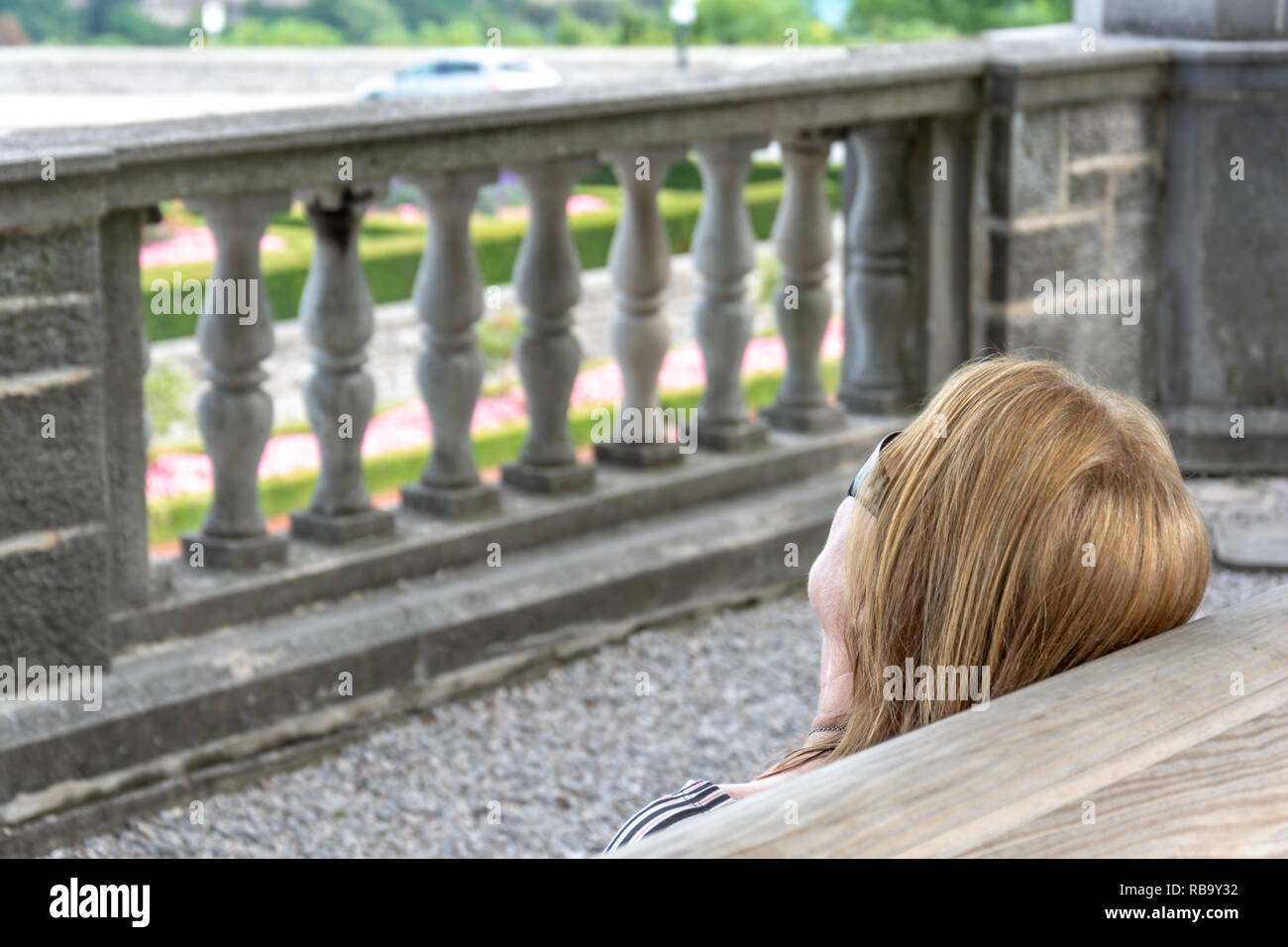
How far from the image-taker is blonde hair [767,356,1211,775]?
1395mm

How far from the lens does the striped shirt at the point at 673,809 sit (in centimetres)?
157

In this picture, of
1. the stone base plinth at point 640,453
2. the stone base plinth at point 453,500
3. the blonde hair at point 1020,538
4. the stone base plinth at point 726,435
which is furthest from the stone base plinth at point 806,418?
the blonde hair at point 1020,538

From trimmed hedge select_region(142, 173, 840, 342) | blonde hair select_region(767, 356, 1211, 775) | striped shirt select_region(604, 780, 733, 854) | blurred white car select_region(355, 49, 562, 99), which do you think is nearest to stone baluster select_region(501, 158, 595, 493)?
striped shirt select_region(604, 780, 733, 854)

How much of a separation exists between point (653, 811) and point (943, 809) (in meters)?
0.54

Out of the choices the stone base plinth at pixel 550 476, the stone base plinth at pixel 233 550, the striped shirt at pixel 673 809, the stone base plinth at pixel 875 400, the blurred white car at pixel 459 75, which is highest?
the blurred white car at pixel 459 75

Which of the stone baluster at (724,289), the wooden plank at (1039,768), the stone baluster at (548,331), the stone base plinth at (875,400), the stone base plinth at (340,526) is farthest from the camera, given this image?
the stone base plinth at (875,400)

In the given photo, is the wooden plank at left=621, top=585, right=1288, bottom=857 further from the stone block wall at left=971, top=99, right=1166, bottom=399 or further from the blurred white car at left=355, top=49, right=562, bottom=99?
the blurred white car at left=355, top=49, right=562, bottom=99

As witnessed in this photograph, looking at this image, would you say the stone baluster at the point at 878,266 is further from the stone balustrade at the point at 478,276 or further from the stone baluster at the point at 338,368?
the stone baluster at the point at 338,368

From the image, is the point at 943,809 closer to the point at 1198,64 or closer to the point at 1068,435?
the point at 1068,435

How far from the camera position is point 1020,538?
1.39m

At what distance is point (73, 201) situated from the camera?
3.27 meters

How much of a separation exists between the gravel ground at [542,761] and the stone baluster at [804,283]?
79cm

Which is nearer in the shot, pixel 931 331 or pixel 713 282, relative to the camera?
pixel 713 282
